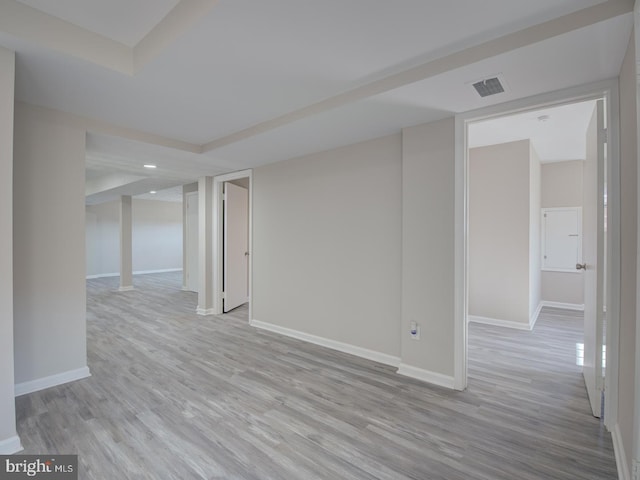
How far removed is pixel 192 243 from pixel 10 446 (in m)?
6.03

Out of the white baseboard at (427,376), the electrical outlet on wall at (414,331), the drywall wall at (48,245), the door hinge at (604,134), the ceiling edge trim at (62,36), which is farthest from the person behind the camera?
the electrical outlet on wall at (414,331)

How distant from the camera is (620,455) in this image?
170 centimetres

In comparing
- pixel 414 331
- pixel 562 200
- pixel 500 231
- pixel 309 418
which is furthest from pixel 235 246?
pixel 562 200

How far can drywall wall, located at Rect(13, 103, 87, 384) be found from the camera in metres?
2.58

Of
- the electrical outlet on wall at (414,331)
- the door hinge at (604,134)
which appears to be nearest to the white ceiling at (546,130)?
the door hinge at (604,134)

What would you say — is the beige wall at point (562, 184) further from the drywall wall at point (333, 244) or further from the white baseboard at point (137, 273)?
the white baseboard at point (137, 273)

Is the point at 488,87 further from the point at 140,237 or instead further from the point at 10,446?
the point at 140,237

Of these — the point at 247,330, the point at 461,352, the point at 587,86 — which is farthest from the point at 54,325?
the point at 587,86

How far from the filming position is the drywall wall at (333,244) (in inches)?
128

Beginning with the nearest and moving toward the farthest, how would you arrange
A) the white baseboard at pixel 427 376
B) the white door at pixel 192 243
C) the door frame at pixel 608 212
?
the door frame at pixel 608 212
the white baseboard at pixel 427 376
the white door at pixel 192 243

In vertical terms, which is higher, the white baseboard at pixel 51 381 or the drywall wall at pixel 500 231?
the drywall wall at pixel 500 231

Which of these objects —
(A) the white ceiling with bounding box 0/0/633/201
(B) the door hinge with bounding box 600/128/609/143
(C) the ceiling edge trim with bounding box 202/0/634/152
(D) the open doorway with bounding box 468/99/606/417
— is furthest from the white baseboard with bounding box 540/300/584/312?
(C) the ceiling edge trim with bounding box 202/0/634/152

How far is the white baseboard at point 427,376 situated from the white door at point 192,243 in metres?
5.93

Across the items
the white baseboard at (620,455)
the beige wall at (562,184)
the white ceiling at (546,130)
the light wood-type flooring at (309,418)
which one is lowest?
the light wood-type flooring at (309,418)
